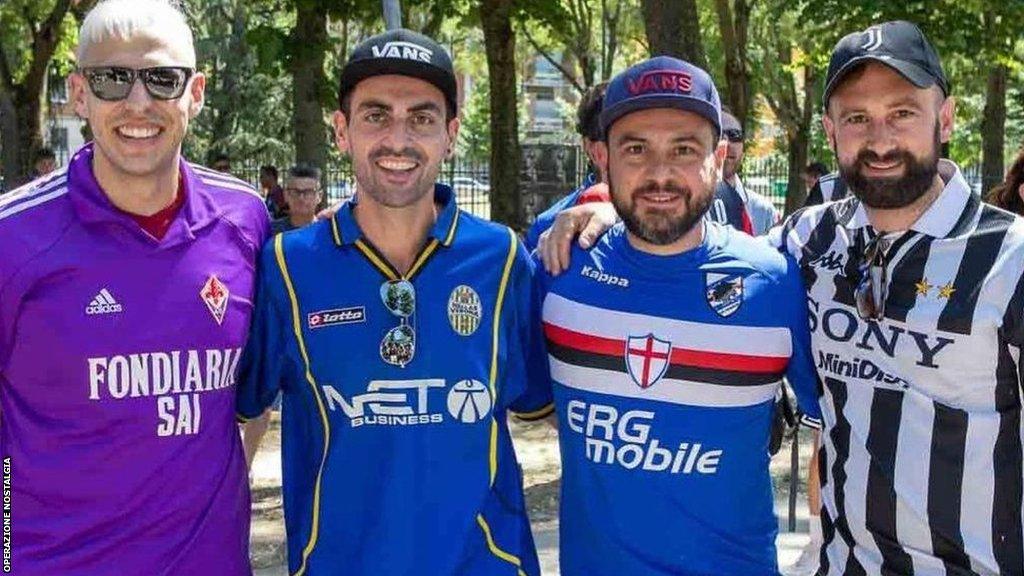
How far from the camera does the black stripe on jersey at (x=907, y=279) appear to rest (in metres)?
3.15

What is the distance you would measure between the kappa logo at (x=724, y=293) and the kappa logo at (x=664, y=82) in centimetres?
54

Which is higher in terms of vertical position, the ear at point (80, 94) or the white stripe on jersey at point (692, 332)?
the ear at point (80, 94)

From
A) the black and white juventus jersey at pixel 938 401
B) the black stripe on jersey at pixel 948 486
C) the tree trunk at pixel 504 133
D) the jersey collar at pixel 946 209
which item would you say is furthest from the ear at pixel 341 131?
the tree trunk at pixel 504 133

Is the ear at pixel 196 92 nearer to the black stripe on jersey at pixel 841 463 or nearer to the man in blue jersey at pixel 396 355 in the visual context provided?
the man in blue jersey at pixel 396 355

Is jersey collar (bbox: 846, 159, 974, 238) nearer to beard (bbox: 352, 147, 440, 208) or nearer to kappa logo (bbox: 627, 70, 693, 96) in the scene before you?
kappa logo (bbox: 627, 70, 693, 96)

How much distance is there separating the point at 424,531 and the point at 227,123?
37.0 m

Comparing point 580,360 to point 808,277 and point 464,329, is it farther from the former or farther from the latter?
point 808,277

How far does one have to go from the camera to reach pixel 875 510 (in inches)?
126

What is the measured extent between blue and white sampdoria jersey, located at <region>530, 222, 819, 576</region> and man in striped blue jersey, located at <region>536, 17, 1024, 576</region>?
0.58 feet

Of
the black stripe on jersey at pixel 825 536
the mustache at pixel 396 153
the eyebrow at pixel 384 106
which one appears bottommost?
the black stripe on jersey at pixel 825 536

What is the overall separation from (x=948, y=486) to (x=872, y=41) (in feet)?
3.96

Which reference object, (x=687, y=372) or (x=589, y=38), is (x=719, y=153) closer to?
(x=687, y=372)

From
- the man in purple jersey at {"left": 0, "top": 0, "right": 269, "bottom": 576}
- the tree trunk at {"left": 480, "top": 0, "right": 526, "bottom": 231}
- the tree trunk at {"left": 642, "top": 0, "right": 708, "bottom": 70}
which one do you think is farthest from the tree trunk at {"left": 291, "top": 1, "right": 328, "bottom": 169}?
the man in purple jersey at {"left": 0, "top": 0, "right": 269, "bottom": 576}

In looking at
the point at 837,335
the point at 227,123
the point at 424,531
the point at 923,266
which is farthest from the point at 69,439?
the point at 227,123
